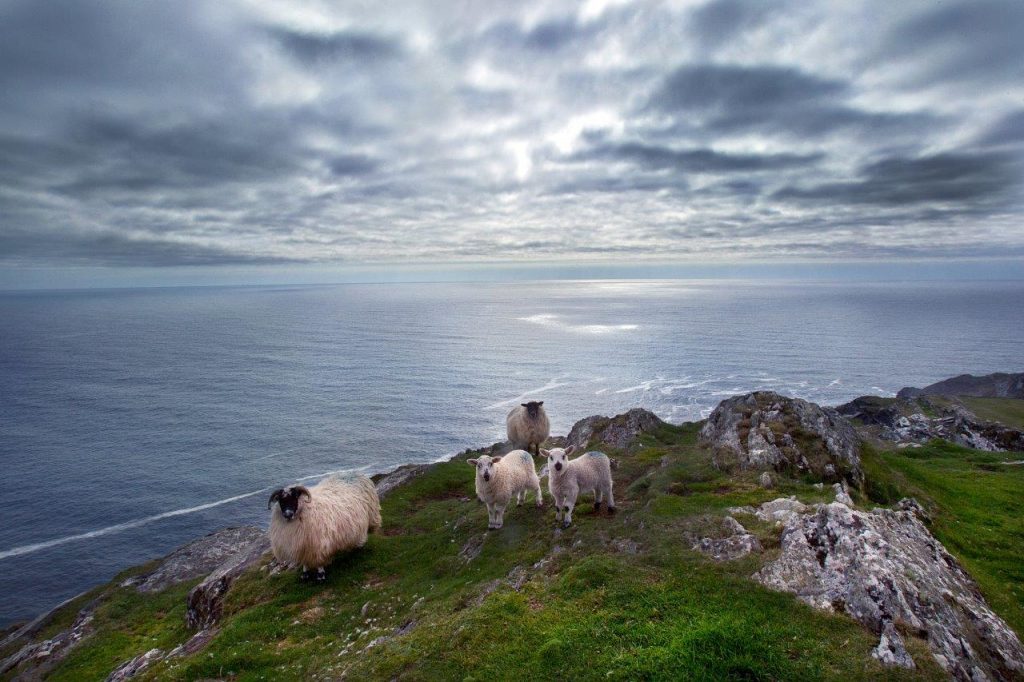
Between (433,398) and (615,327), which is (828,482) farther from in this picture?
(615,327)

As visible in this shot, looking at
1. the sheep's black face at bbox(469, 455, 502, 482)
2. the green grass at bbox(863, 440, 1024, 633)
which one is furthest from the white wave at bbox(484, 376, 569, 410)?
the sheep's black face at bbox(469, 455, 502, 482)

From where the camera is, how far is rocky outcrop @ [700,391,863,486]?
802 inches

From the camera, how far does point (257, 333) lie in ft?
587

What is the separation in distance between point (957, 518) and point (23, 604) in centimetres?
5889

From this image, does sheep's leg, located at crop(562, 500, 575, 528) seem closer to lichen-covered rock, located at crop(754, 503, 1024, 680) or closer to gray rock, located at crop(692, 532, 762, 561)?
gray rock, located at crop(692, 532, 762, 561)

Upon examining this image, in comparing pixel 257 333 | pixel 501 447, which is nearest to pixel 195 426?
pixel 501 447

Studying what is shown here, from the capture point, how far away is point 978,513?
61.1 feet

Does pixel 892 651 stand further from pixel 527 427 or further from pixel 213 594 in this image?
pixel 527 427

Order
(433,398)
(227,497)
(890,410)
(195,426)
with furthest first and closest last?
(433,398) < (195,426) < (890,410) < (227,497)

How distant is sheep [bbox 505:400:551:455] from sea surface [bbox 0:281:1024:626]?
294 inches

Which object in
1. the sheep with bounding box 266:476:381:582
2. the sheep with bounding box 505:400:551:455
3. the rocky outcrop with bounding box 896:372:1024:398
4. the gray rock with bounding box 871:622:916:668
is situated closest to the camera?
the gray rock with bounding box 871:622:916:668

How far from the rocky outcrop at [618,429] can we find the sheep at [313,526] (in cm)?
2101

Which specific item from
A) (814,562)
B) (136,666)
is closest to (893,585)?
(814,562)

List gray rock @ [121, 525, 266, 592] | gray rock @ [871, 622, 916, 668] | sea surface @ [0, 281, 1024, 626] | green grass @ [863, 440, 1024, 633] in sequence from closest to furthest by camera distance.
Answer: gray rock @ [871, 622, 916, 668], green grass @ [863, 440, 1024, 633], gray rock @ [121, 525, 266, 592], sea surface @ [0, 281, 1024, 626]
